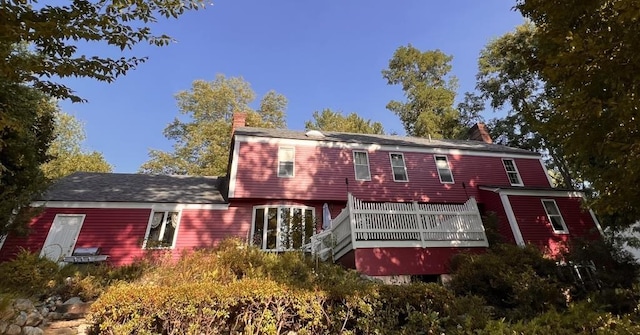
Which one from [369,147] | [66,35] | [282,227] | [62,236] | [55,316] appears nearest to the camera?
[66,35]

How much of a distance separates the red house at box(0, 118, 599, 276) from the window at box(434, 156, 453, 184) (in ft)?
0.20

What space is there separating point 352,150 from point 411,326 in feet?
38.2

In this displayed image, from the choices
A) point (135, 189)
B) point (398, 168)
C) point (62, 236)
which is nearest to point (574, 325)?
point (398, 168)

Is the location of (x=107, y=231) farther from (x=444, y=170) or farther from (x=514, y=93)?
(x=514, y=93)

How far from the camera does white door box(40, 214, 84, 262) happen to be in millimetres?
11984

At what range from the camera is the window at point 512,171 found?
1777cm

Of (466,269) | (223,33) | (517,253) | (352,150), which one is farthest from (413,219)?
(223,33)

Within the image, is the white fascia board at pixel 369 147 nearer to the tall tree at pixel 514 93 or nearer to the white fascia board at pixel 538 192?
the white fascia board at pixel 538 192

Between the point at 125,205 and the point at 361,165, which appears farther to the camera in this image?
the point at 361,165

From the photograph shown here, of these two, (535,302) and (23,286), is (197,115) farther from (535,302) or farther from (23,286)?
(535,302)

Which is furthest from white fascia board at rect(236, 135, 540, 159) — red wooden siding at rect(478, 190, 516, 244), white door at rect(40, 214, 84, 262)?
white door at rect(40, 214, 84, 262)

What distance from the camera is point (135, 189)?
14.9 metres

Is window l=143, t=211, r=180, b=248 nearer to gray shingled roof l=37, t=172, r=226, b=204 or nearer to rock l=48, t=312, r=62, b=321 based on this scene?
gray shingled roof l=37, t=172, r=226, b=204

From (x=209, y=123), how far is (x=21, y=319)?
2645 centimetres
